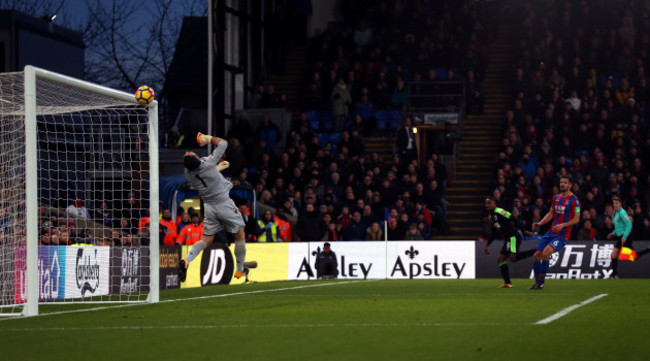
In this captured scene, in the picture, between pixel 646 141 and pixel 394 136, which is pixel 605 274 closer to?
pixel 646 141

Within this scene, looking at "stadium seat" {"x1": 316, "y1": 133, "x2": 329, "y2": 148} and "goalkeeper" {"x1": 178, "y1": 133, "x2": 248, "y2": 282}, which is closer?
"goalkeeper" {"x1": 178, "y1": 133, "x2": 248, "y2": 282}

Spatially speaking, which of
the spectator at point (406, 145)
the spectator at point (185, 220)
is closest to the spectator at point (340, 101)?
the spectator at point (406, 145)

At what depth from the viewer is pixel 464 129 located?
97.7ft

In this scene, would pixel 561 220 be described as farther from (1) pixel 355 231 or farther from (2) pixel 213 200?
(1) pixel 355 231

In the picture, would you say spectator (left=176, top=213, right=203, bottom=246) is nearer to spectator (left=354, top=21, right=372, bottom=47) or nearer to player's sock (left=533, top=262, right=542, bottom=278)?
player's sock (left=533, top=262, right=542, bottom=278)

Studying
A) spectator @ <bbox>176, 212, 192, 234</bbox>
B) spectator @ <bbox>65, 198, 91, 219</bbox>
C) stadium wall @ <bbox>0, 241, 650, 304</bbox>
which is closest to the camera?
spectator @ <bbox>65, 198, 91, 219</bbox>

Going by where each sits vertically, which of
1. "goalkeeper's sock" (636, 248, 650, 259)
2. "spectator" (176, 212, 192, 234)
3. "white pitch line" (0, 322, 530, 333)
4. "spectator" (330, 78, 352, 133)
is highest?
"spectator" (330, 78, 352, 133)

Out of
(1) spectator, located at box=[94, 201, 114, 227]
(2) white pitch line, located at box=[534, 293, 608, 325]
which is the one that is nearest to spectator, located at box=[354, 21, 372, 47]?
(1) spectator, located at box=[94, 201, 114, 227]

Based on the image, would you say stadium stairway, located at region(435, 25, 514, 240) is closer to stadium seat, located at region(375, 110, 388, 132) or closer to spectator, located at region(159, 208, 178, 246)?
stadium seat, located at region(375, 110, 388, 132)

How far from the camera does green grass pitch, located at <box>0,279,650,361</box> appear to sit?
23.6ft

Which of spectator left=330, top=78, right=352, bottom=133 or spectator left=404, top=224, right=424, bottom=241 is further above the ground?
spectator left=330, top=78, right=352, bottom=133

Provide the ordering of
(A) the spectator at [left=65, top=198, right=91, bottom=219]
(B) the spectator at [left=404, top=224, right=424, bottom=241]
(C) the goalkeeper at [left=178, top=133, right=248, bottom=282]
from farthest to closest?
(B) the spectator at [left=404, top=224, right=424, bottom=241] < (A) the spectator at [left=65, top=198, right=91, bottom=219] < (C) the goalkeeper at [left=178, top=133, right=248, bottom=282]

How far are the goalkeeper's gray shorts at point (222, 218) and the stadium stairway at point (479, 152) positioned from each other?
12.0 m

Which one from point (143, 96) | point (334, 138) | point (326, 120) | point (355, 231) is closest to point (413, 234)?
point (355, 231)
